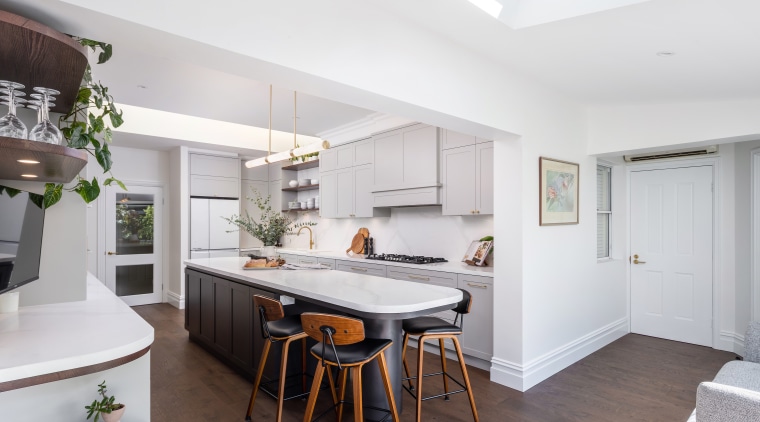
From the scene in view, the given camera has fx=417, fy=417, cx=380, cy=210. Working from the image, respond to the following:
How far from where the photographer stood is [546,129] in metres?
3.81

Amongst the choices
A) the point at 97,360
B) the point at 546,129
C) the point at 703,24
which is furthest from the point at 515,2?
the point at 97,360

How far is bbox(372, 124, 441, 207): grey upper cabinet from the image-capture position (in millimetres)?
4578

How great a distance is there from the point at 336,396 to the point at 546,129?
2.89 m

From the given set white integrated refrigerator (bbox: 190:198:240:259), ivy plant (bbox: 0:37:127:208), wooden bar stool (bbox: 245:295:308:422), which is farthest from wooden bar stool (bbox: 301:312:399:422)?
white integrated refrigerator (bbox: 190:198:240:259)

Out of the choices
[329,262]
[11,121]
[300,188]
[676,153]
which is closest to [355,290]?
[11,121]

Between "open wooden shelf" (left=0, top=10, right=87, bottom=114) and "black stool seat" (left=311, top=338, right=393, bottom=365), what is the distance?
1.69m

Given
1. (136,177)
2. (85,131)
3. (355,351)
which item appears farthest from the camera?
(136,177)

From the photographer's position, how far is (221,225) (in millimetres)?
7039

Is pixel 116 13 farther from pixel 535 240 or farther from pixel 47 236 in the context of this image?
pixel 535 240

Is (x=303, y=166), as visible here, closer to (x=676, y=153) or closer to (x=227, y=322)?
(x=227, y=322)

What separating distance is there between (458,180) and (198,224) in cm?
452

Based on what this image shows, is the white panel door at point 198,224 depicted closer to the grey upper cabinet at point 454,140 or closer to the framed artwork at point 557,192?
the grey upper cabinet at point 454,140

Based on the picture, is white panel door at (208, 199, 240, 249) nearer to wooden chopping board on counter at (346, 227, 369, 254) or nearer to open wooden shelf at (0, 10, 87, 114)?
wooden chopping board on counter at (346, 227, 369, 254)


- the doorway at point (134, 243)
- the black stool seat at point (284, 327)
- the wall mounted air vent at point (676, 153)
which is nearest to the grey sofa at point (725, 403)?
the black stool seat at point (284, 327)
